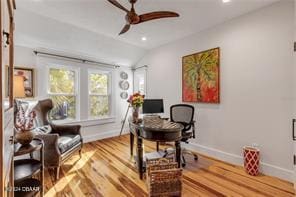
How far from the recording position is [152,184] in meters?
1.96

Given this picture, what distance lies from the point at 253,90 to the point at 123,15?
2.52 metres

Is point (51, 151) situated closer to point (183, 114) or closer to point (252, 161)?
point (183, 114)

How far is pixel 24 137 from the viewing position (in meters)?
Result: 1.76

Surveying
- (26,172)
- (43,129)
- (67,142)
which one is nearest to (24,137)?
(26,172)

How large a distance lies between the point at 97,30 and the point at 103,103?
2.15 m

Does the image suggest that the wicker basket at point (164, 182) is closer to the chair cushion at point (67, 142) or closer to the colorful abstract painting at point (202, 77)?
the chair cushion at point (67, 142)

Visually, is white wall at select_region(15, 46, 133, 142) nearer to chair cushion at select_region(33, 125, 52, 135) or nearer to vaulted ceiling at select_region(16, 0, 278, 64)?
vaulted ceiling at select_region(16, 0, 278, 64)

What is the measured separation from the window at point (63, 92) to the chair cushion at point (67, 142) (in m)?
1.23

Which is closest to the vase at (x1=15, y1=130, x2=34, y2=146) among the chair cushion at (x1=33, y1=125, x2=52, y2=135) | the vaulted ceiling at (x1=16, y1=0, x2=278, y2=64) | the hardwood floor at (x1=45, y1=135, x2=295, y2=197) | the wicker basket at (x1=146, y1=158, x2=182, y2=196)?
the hardwood floor at (x1=45, y1=135, x2=295, y2=197)

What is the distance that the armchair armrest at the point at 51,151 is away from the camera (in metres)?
2.48

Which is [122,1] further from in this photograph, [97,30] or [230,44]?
[230,44]

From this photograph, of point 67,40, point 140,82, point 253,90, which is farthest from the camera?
point 140,82

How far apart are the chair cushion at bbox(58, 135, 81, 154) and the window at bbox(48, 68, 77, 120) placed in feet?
4.03

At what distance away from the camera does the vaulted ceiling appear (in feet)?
8.16
